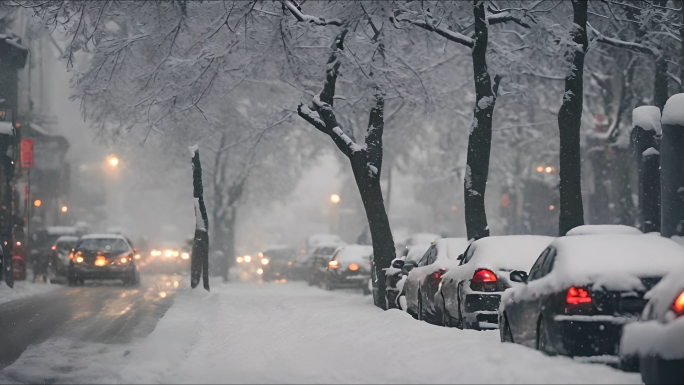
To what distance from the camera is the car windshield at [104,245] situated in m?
32.6

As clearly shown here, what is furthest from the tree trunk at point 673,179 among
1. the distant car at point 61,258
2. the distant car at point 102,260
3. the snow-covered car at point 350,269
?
the distant car at point 61,258

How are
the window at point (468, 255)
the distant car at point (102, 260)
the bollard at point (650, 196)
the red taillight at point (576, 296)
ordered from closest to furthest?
the red taillight at point (576, 296) < the window at point (468, 255) < the bollard at point (650, 196) < the distant car at point (102, 260)

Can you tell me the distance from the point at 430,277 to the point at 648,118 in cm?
687

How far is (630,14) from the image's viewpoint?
83.3 feet

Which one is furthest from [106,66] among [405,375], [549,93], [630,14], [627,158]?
[627,158]

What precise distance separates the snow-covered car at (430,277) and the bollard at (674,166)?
11.9ft

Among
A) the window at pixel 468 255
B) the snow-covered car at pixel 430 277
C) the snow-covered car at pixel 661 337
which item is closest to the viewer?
the snow-covered car at pixel 661 337

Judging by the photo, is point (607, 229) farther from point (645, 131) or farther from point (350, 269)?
point (350, 269)

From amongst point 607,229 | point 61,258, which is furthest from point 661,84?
point 61,258

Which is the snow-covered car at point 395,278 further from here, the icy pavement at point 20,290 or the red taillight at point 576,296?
the red taillight at point 576,296

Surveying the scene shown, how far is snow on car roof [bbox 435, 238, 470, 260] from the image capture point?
58.3ft

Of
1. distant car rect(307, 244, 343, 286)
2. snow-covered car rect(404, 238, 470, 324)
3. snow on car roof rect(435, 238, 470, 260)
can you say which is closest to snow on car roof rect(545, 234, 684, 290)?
snow-covered car rect(404, 238, 470, 324)

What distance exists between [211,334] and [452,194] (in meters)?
59.9

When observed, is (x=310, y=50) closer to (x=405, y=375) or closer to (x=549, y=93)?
(x=405, y=375)
